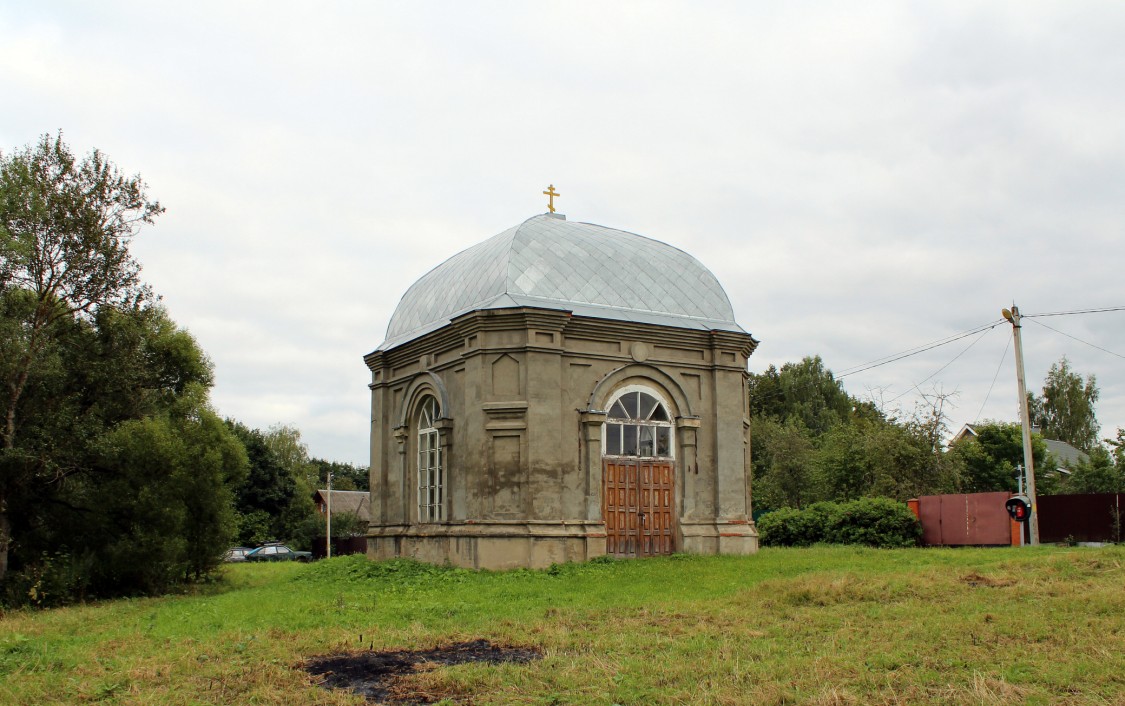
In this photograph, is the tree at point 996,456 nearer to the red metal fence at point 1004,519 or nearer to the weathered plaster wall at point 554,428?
the red metal fence at point 1004,519

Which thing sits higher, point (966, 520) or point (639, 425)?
point (639, 425)

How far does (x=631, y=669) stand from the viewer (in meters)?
8.26

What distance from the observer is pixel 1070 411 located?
5803 centimetres

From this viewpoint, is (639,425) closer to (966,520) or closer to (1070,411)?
(966,520)

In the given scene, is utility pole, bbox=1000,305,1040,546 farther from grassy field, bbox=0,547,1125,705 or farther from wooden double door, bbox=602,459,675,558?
wooden double door, bbox=602,459,675,558

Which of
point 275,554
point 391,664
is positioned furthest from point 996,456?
point 391,664

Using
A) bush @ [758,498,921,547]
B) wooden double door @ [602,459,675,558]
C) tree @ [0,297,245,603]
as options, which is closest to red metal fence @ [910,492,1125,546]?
bush @ [758,498,921,547]

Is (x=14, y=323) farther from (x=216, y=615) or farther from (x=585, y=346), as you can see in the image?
(x=585, y=346)

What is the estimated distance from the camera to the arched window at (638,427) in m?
18.8

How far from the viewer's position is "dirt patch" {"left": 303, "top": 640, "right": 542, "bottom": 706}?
7858mm

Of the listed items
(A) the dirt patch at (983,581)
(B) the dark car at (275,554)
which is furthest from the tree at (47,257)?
(B) the dark car at (275,554)

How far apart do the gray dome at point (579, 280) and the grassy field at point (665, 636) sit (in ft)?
18.2

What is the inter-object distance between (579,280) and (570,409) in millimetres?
2789

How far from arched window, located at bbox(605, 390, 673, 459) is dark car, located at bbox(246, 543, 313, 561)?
1077 inches
